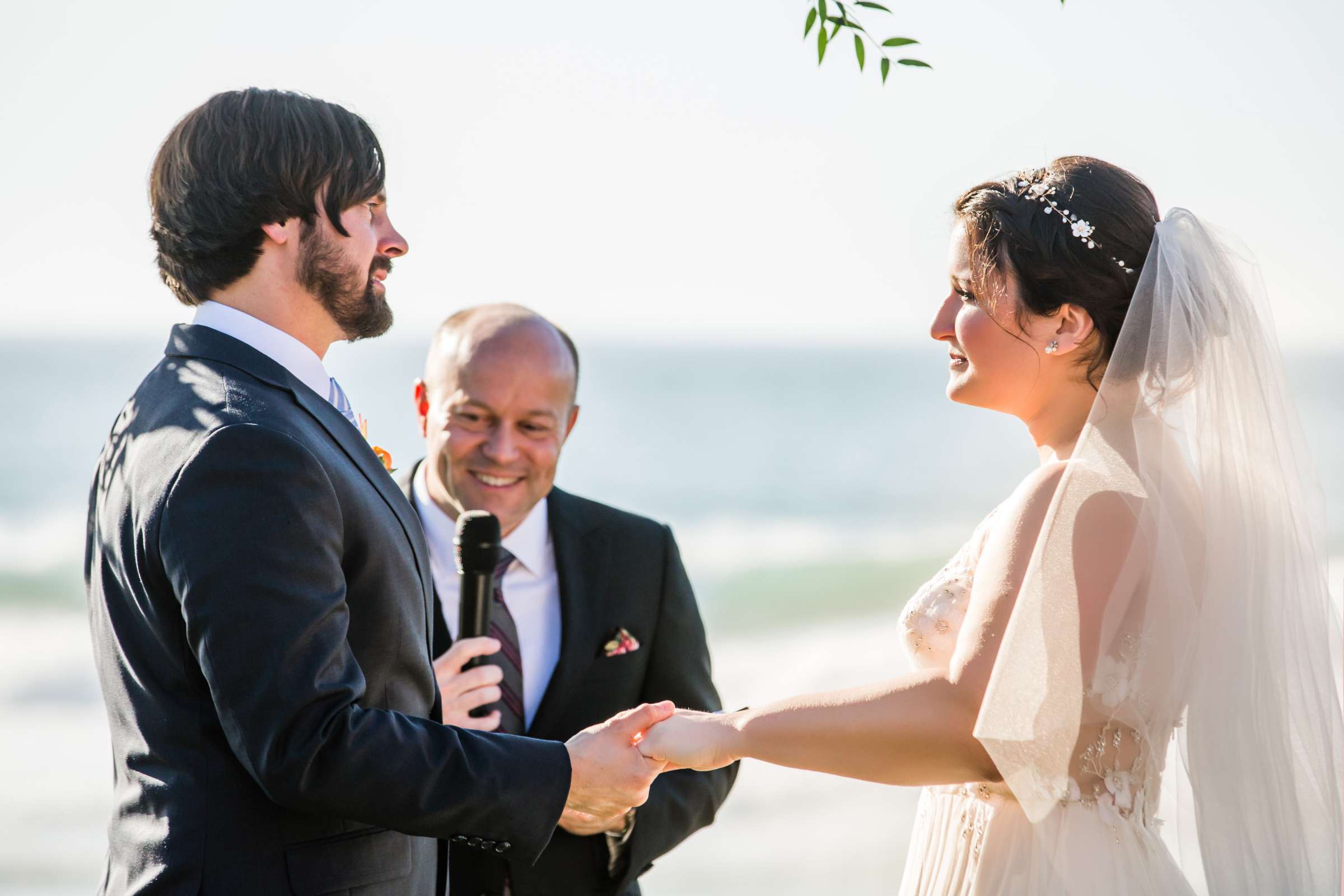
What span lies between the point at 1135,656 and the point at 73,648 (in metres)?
15.8

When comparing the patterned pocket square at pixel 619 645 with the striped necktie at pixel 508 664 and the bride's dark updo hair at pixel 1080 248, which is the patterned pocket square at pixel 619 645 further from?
the bride's dark updo hair at pixel 1080 248

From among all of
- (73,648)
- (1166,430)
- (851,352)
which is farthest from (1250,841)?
(851,352)

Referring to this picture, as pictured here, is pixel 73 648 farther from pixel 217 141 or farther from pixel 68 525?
pixel 217 141

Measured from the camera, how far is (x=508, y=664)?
3752mm

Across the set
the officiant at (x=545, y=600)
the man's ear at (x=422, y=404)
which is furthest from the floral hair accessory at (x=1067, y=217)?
the man's ear at (x=422, y=404)

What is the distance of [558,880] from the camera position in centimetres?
354

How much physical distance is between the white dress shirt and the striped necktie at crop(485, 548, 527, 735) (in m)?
0.03

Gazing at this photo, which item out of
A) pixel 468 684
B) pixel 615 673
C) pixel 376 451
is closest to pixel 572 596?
pixel 615 673

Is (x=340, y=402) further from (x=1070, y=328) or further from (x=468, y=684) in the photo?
(x=1070, y=328)

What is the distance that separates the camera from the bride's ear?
2906 mm

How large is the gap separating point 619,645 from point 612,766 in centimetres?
88

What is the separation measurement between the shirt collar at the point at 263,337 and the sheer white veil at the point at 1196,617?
1560mm

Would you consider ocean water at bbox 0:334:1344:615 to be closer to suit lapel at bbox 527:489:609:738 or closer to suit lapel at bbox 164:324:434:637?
suit lapel at bbox 527:489:609:738

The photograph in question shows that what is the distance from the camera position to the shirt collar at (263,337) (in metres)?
2.52
